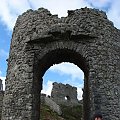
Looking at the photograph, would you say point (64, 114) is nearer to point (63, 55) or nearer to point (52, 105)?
point (52, 105)

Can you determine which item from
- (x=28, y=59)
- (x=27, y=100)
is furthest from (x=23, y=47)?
(x=27, y=100)

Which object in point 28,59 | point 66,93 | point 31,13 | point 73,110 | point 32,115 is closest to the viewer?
point 32,115

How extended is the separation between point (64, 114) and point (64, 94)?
9.05 m

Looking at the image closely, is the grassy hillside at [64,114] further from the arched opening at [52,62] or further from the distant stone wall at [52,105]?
the arched opening at [52,62]

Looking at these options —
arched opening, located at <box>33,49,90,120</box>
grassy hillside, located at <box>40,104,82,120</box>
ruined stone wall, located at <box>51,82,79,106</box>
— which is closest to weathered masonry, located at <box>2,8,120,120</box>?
arched opening, located at <box>33,49,90,120</box>

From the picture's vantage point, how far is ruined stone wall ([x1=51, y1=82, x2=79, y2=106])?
121ft

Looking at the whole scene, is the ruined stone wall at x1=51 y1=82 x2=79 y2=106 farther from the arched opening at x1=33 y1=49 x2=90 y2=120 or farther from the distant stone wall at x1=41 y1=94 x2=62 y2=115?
the arched opening at x1=33 y1=49 x2=90 y2=120

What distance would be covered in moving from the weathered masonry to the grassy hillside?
12.9 meters

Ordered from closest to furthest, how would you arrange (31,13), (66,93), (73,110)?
(31,13)
(73,110)
(66,93)

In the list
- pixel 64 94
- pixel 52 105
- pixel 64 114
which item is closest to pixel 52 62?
pixel 64 114

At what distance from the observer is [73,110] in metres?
31.7

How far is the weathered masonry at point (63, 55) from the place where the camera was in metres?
11.1

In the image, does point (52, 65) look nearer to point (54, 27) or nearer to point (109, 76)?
point (54, 27)

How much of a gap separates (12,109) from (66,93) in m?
27.8
